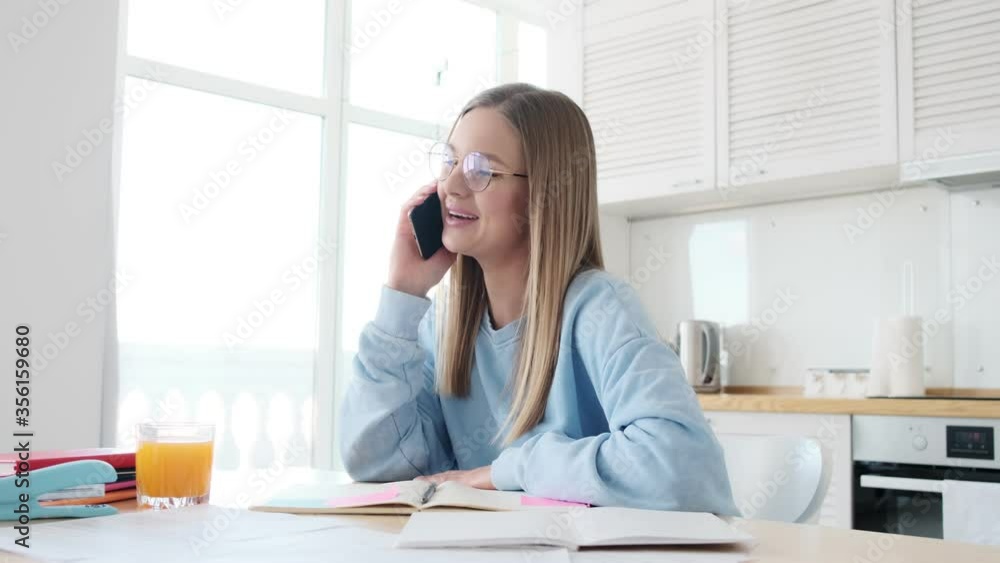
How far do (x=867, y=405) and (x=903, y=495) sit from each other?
0.84ft

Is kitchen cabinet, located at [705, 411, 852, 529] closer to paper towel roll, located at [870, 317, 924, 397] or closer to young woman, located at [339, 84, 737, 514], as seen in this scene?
paper towel roll, located at [870, 317, 924, 397]

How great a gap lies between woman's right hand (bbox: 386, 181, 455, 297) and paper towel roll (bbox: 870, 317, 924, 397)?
190 centimetres

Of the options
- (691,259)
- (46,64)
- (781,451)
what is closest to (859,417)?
(691,259)

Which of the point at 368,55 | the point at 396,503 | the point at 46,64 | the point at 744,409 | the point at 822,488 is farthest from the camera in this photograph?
the point at 368,55

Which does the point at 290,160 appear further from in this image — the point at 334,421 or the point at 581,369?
the point at 581,369

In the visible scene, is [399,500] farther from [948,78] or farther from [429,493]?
[948,78]

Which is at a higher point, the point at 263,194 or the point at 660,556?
the point at 263,194

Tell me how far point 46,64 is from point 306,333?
1.24 metres

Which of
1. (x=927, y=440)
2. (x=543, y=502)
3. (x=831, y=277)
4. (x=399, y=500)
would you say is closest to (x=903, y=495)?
(x=927, y=440)

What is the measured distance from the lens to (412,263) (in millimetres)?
1411

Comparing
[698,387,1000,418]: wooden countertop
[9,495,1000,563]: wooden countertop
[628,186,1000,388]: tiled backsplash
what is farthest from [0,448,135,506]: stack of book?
[628,186,1000,388]: tiled backsplash

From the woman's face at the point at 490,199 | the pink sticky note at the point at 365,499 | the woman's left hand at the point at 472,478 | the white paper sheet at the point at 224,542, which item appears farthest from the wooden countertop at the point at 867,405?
the white paper sheet at the point at 224,542

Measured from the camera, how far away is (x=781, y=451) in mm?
1250

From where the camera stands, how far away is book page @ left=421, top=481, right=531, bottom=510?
0.92m
